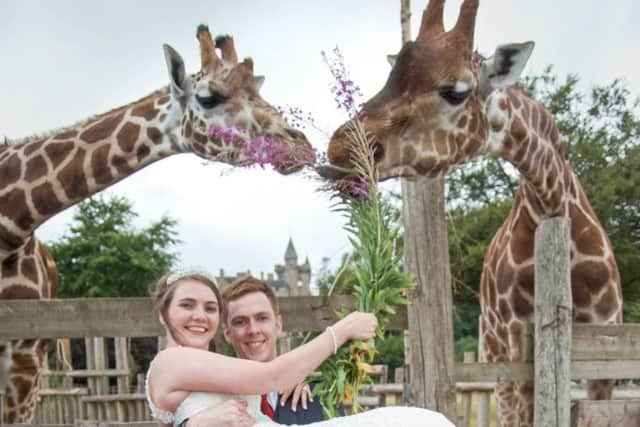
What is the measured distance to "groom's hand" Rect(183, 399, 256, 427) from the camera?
6.09 feet

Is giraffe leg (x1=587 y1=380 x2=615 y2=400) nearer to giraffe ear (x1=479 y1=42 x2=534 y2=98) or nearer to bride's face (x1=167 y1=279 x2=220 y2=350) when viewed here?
giraffe ear (x1=479 y1=42 x2=534 y2=98)

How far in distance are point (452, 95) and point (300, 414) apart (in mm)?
1803

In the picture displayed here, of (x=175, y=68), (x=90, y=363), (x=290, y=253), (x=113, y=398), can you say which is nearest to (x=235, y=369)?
(x=175, y=68)

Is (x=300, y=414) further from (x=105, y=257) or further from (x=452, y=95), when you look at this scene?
(x=105, y=257)

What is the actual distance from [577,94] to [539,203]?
14073 mm

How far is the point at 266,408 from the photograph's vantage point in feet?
7.45

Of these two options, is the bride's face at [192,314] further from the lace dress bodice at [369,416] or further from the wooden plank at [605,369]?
the wooden plank at [605,369]

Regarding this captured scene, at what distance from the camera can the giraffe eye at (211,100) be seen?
4.09 metres

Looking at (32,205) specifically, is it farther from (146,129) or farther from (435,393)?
(435,393)

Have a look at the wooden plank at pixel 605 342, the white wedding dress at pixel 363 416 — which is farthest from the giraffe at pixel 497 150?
the white wedding dress at pixel 363 416

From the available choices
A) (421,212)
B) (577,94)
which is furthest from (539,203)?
(577,94)

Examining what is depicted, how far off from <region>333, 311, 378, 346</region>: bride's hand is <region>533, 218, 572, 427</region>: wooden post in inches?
75.1

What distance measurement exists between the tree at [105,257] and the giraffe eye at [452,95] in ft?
48.4

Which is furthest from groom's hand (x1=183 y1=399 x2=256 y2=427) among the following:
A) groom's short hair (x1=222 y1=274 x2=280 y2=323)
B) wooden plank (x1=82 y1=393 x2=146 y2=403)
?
wooden plank (x1=82 y1=393 x2=146 y2=403)
